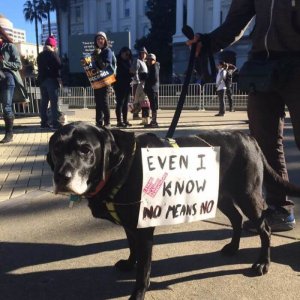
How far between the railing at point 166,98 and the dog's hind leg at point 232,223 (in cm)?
1005

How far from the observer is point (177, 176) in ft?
8.40

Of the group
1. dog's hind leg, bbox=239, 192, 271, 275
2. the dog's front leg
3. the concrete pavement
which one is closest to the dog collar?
the dog's front leg

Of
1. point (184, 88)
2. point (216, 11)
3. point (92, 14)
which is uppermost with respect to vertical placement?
point (92, 14)

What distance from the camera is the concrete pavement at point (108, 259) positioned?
2633 mm

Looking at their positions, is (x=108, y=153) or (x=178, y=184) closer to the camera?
(x=108, y=153)

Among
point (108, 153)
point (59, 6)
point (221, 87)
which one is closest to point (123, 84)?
point (221, 87)

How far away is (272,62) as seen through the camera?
119 inches

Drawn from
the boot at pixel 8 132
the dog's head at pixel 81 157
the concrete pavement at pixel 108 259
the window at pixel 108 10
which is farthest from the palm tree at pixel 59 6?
the dog's head at pixel 81 157

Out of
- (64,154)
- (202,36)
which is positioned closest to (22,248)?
(64,154)

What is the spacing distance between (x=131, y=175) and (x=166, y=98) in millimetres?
16989

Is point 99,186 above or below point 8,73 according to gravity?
below

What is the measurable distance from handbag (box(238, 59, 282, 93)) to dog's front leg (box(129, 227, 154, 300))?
1349 millimetres

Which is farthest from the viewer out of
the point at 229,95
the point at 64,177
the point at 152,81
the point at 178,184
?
the point at 229,95

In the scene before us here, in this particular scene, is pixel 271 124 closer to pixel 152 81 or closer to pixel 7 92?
pixel 7 92
